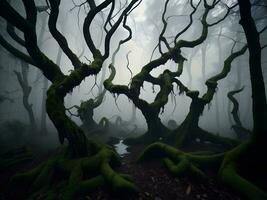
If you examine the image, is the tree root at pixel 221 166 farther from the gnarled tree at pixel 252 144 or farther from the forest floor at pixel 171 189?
the forest floor at pixel 171 189

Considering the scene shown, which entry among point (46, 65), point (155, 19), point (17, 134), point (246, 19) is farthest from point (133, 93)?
point (155, 19)

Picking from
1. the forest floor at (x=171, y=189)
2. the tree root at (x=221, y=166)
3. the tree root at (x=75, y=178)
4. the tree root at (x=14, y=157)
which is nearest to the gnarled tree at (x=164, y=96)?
the tree root at (x=221, y=166)

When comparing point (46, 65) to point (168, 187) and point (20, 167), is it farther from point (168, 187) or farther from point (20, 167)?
point (168, 187)

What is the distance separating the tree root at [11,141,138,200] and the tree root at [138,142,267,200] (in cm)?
174

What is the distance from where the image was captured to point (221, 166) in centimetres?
613

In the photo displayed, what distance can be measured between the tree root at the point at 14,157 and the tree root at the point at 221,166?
6.63 m

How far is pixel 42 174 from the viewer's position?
21.6 ft

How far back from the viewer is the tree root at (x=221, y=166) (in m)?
5.08

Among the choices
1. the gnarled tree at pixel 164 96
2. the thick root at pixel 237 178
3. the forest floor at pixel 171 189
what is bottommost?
the forest floor at pixel 171 189

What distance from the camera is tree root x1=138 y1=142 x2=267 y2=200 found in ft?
16.7

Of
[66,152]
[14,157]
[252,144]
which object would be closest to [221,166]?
[252,144]

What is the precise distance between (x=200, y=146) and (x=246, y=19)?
6271mm

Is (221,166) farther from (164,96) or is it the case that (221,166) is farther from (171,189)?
(164,96)

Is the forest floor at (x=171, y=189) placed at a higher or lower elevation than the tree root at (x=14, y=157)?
lower
